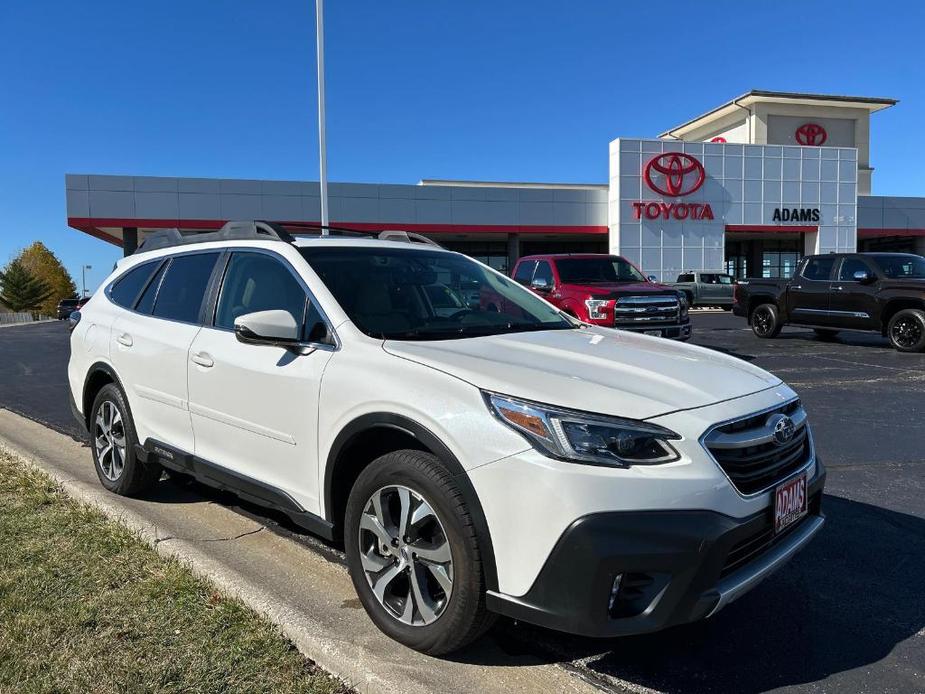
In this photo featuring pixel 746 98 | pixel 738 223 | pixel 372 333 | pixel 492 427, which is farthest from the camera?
pixel 746 98

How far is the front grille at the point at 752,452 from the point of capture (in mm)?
2523

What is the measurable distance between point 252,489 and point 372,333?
3.53 feet

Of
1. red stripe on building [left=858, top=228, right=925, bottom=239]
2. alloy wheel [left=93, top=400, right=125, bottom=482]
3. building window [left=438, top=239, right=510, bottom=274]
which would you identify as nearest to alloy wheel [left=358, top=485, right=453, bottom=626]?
alloy wheel [left=93, top=400, right=125, bottom=482]

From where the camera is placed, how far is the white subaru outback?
235 cm

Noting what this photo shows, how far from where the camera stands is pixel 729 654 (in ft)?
9.30

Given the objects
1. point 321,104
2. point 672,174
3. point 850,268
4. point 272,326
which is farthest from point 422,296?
point 672,174

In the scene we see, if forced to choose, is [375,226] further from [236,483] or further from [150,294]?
[236,483]

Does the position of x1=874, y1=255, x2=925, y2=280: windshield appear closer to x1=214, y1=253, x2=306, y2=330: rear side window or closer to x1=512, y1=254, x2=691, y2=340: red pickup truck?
x1=512, y1=254, x2=691, y2=340: red pickup truck

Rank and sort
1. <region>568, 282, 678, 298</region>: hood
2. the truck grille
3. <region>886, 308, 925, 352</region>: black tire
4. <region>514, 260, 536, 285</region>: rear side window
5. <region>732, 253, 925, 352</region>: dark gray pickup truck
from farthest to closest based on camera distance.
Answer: <region>732, 253, 925, 352</region>: dark gray pickup truck < <region>886, 308, 925, 352</region>: black tire < <region>514, 260, 536, 285</region>: rear side window < <region>568, 282, 678, 298</region>: hood < the truck grille

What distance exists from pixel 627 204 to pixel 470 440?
3541cm

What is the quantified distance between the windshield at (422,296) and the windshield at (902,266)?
1177 cm

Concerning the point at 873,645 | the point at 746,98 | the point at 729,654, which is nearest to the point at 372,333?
the point at 729,654

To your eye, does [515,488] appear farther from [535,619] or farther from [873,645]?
[873,645]

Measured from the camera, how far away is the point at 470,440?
2521 millimetres
